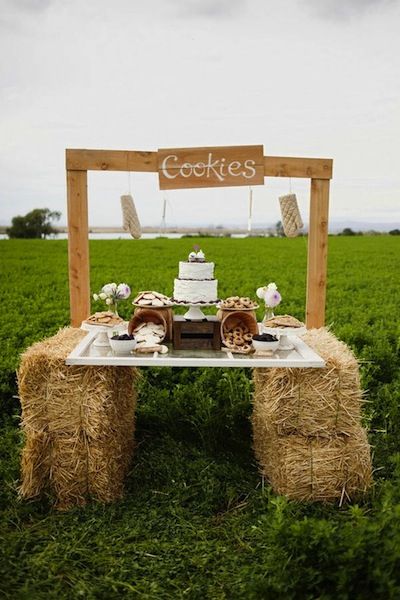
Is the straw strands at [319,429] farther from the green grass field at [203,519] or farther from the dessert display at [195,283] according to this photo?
the dessert display at [195,283]

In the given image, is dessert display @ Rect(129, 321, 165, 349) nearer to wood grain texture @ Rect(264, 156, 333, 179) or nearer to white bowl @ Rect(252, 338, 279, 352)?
white bowl @ Rect(252, 338, 279, 352)

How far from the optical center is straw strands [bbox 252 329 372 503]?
3.79 metres

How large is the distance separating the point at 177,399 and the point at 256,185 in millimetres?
1813

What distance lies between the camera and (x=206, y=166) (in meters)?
4.52

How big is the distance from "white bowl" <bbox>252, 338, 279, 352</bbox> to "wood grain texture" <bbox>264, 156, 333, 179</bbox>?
53.5 inches

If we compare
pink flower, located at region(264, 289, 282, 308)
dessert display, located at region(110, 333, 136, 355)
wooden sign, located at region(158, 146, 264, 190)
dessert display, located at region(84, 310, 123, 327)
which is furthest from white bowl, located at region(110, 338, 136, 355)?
wooden sign, located at region(158, 146, 264, 190)

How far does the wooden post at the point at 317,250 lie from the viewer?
477 centimetres

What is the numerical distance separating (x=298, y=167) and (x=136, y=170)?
3.85ft

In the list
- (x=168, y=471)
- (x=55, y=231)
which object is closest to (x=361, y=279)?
(x=168, y=471)

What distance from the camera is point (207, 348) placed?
4.11m

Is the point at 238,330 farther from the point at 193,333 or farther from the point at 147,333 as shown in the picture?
the point at 147,333

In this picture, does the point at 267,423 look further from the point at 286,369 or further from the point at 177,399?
the point at 177,399

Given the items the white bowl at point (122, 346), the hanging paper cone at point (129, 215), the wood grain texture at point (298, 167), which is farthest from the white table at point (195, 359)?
the wood grain texture at point (298, 167)

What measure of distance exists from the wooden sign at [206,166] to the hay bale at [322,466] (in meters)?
1.79
